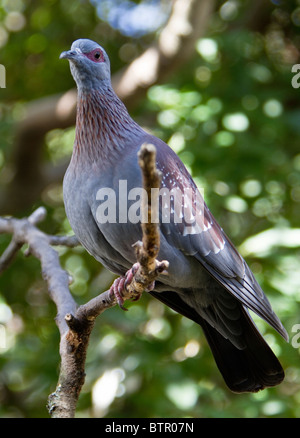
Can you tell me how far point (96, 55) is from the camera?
2.53 m

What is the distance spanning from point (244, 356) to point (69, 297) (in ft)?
2.92

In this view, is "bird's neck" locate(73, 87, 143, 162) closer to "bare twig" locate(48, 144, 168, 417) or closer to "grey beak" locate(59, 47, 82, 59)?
"grey beak" locate(59, 47, 82, 59)

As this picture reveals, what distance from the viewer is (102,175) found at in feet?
7.73

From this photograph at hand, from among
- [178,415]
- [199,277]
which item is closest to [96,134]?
[199,277]

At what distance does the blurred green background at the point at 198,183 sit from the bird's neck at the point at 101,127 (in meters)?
0.88

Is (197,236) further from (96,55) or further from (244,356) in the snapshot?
(96,55)

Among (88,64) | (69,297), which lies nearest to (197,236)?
(69,297)

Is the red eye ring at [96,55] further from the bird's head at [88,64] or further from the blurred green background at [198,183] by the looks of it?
the blurred green background at [198,183]

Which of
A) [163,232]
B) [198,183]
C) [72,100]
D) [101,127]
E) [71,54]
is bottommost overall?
[163,232]

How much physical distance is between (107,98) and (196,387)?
1.53 m

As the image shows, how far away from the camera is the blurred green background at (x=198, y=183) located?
126 inches

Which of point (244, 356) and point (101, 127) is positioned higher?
point (101, 127)

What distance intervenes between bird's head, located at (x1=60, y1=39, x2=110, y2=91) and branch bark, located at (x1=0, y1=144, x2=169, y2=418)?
2.72ft

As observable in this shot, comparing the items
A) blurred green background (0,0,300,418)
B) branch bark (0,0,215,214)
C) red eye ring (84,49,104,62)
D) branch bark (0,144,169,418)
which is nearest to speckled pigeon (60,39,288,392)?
red eye ring (84,49,104,62)
